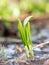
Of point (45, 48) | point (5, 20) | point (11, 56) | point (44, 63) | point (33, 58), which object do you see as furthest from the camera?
point (5, 20)

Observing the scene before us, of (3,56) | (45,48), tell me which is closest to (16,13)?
(45,48)

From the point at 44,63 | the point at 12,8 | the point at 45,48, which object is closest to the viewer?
the point at 44,63

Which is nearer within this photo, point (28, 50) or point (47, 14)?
point (28, 50)

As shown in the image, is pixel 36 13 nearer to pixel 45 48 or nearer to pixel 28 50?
pixel 45 48

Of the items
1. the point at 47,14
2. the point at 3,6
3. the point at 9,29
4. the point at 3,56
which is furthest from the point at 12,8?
the point at 3,56

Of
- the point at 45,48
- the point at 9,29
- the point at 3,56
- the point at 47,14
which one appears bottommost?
the point at 47,14

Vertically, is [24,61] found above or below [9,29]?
above

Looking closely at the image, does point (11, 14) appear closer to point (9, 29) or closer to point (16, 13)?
point (16, 13)

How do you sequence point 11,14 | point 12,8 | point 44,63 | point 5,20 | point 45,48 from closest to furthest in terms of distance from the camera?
point 44,63
point 45,48
point 5,20
point 11,14
point 12,8

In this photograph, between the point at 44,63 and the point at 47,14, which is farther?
the point at 47,14
